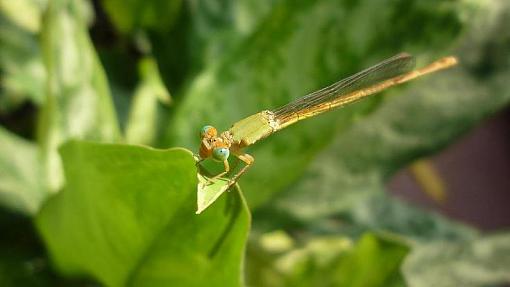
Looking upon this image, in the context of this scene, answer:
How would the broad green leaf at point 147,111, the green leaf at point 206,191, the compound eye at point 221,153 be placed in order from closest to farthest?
the green leaf at point 206,191 < the compound eye at point 221,153 < the broad green leaf at point 147,111

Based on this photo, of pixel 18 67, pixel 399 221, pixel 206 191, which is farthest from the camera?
pixel 399 221

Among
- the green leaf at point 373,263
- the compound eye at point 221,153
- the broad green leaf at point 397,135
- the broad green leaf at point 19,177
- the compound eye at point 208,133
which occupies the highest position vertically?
the broad green leaf at point 397,135

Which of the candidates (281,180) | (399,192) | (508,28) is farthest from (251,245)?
(399,192)

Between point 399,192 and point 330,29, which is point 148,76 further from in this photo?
point 399,192

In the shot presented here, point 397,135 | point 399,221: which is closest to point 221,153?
point 397,135

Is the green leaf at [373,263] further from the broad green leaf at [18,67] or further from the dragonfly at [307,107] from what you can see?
the broad green leaf at [18,67]

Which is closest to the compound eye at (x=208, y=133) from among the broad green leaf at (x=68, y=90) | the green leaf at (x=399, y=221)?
the broad green leaf at (x=68, y=90)

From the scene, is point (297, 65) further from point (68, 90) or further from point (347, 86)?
point (68, 90)
